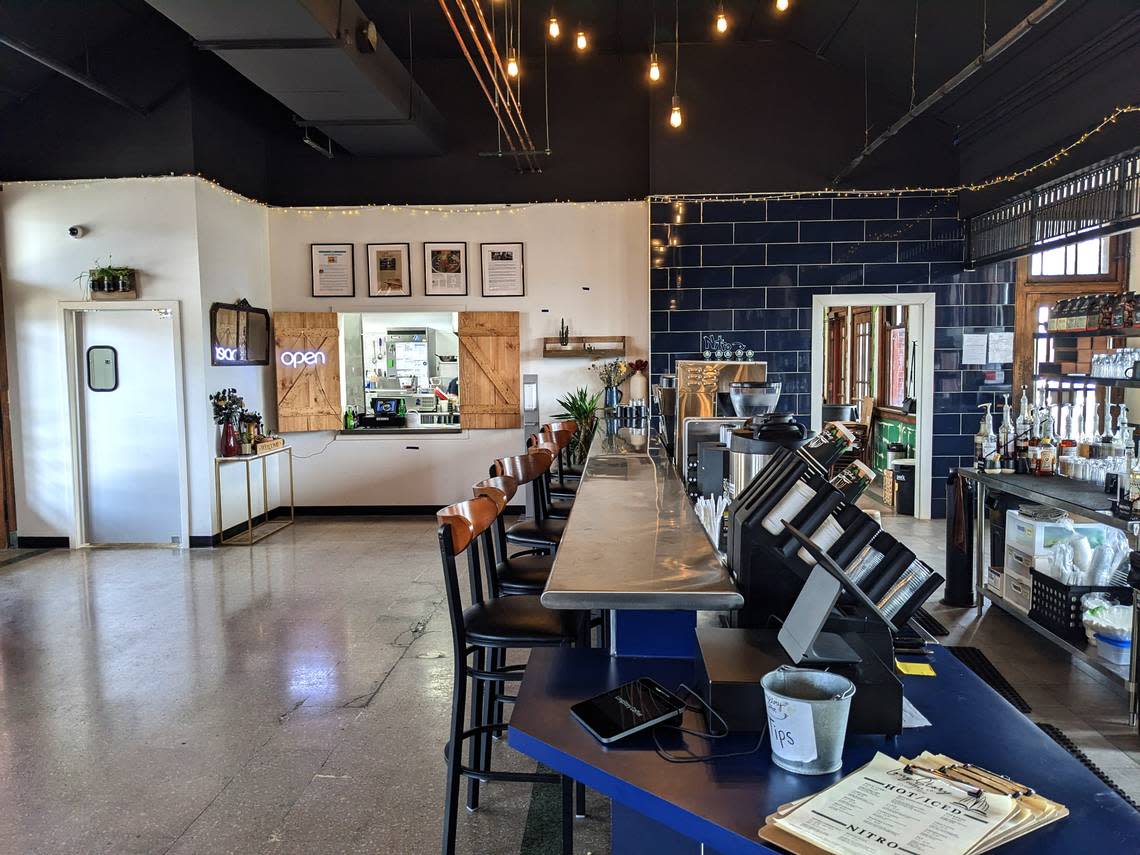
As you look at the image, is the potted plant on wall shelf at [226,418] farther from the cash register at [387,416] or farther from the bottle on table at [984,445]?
the bottle on table at [984,445]

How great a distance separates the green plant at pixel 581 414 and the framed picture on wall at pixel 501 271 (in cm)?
119

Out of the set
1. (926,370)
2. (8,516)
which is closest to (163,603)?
(8,516)

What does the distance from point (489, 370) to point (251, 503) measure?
2.62m

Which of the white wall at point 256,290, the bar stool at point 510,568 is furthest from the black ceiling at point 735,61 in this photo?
the bar stool at point 510,568

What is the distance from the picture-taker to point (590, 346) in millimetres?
Result: 8109

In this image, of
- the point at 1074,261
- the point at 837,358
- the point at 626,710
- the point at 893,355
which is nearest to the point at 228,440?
the point at 626,710

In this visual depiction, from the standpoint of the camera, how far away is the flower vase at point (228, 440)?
7073 mm

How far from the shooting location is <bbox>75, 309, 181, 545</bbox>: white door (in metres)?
6.96

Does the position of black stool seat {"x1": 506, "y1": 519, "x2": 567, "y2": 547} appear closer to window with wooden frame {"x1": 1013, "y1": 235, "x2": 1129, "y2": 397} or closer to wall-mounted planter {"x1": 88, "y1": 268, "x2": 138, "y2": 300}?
wall-mounted planter {"x1": 88, "y1": 268, "x2": 138, "y2": 300}

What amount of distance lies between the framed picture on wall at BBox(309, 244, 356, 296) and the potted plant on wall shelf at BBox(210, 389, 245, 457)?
163cm

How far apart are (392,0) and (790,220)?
4053 millimetres

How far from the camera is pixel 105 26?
21.9 ft

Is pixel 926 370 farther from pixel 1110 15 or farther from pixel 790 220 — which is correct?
pixel 1110 15

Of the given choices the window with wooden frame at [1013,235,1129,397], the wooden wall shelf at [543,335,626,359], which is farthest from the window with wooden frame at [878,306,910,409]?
the wooden wall shelf at [543,335,626,359]
